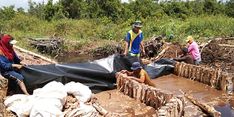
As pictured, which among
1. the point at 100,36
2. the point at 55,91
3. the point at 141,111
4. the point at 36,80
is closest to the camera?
the point at 55,91

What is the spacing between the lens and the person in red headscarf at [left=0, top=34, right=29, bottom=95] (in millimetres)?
6715

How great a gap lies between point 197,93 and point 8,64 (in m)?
4.49

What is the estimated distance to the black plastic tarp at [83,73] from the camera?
7402mm

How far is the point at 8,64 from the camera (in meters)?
6.71

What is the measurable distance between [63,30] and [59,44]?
6015mm

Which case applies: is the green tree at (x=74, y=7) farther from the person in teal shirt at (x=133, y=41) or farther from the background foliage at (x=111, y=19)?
the person in teal shirt at (x=133, y=41)

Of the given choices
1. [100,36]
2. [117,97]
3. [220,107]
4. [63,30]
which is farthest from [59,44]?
[220,107]

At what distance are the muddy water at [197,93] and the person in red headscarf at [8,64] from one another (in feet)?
11.1

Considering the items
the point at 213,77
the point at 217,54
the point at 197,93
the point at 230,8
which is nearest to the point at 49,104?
the point at 197,93

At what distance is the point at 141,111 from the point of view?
6.85m

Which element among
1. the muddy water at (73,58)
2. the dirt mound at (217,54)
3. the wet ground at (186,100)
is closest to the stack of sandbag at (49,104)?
the wet ground at (186,100)

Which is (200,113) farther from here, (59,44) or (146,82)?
(59,44)

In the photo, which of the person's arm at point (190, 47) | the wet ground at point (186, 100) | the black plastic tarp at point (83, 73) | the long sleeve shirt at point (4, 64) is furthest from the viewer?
the person's arm at point (190, 47)

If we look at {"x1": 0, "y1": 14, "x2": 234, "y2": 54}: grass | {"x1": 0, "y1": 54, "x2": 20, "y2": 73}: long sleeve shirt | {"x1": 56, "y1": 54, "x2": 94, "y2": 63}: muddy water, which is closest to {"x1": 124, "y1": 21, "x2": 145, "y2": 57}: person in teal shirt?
{"x1": 0, "y1": 54, "x2": 20, "y2": 73}: long sleeve shirt
